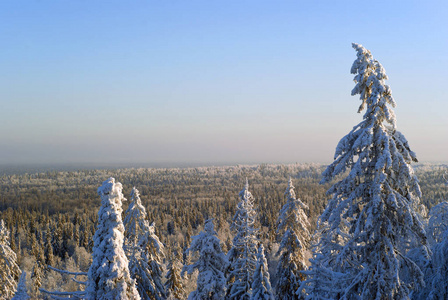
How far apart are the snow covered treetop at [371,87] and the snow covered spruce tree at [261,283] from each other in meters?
11.5

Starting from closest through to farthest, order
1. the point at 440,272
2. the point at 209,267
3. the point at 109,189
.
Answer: the point at 109,189 → the point at 440,272 → the point at 209,267

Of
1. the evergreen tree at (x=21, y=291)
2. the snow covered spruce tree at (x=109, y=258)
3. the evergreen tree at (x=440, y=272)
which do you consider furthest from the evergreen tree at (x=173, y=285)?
the evergreen tree at (x=440, y=272)

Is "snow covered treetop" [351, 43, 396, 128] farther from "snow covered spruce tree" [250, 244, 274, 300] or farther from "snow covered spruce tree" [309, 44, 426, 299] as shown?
"snow covered spruce tree" [250, 244, 274, 300]

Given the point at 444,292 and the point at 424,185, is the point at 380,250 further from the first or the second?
the point at 424,185

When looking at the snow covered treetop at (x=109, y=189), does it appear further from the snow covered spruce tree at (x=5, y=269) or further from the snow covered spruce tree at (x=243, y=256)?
the snow covered spruce tree at (x=5, y=269)

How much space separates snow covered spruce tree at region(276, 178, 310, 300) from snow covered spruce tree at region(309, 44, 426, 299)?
12.8 meters

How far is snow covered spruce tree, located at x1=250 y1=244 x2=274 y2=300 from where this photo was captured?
1855 cm

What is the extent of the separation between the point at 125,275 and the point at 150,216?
11763 centimetres

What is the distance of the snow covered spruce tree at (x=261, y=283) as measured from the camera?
18547mm

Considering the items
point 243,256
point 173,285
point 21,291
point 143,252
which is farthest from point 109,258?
point 173,285

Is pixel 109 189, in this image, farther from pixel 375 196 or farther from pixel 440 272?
pixel 440 272

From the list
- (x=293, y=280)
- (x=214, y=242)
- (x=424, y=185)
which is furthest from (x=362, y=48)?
(x=424, y=185)

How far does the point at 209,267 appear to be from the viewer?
1781cm

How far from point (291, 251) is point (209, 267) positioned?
803 cm
